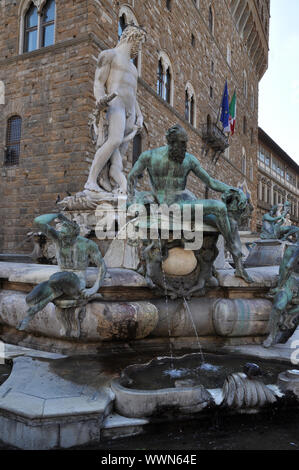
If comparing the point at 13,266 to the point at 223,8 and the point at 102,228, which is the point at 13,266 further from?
the point at 223,8

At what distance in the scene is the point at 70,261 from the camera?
108 inches

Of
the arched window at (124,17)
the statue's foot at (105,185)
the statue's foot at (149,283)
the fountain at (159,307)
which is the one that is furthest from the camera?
the arched window at (124,17)

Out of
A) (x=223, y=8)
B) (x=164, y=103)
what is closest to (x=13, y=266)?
(x=164, y=103)

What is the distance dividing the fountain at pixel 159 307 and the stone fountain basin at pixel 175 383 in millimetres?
11

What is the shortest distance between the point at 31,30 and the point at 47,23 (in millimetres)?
602

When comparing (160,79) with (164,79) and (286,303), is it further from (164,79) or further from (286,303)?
(286,303)

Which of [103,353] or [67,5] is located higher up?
[67,5]

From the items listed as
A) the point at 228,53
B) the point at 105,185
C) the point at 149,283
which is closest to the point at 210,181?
the point at 149,283

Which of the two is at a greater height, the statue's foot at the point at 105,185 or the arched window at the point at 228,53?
the arched window at the point at 228,53

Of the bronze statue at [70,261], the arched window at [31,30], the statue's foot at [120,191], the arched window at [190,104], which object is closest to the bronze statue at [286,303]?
the bronze statue at [70,261]

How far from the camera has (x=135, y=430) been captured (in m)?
1.79

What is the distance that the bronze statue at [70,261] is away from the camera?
2465mm

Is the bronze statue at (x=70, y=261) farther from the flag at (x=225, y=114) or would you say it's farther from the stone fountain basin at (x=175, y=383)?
the flag at (x=225, y=114)
